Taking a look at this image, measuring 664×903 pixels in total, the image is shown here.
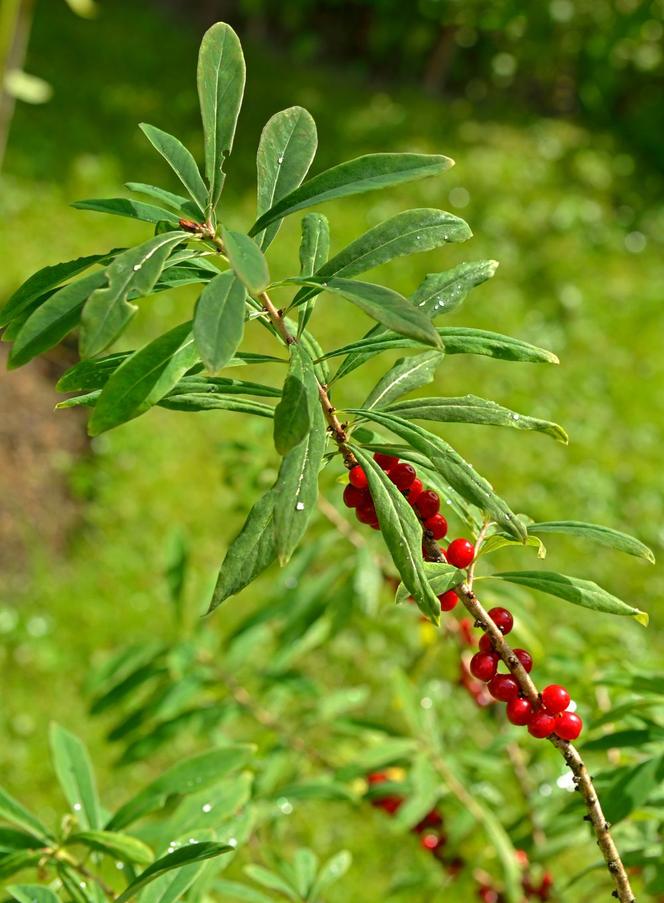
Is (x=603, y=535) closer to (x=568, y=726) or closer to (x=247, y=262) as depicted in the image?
(x=568, y=726)

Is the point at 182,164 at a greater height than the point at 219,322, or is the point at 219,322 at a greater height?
the point at 182,164

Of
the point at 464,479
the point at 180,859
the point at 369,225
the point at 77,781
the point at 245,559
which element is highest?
the point at 369,225

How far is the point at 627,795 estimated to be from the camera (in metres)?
1.39

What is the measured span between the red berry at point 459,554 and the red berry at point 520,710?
136 mm

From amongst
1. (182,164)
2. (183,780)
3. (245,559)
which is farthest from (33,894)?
(182,164)

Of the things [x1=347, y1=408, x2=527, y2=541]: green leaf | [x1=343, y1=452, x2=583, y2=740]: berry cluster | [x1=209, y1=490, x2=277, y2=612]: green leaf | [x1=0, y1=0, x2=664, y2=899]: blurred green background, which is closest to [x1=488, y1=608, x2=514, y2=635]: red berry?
[x1=343, y1=452, x2=583, y2=740]: berry cluster

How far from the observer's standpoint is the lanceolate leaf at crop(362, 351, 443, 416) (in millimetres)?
1163

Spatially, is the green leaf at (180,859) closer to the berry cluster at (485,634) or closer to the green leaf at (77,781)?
the berry cluster at (485,634)

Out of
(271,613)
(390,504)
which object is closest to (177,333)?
(390,504)

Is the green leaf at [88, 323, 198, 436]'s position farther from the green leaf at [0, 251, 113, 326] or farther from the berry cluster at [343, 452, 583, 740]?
the berry cluster at [343, 452, 583, 740]

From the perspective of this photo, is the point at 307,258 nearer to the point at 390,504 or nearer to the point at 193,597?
the point at 390,504

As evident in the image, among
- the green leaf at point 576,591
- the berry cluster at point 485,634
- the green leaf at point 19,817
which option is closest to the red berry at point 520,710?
the berry cluster at point 485,634

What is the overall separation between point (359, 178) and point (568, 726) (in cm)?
53

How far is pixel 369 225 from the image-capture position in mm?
6336
